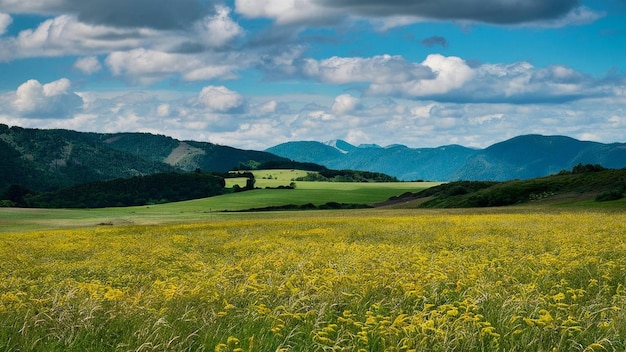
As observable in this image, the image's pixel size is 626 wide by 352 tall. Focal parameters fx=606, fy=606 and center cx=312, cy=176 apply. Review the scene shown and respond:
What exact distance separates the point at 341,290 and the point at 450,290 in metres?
2.61

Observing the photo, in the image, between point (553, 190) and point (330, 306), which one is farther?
point (553, 190)

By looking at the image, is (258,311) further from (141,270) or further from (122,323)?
(141,270)

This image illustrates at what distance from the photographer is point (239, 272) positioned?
56.4 ft

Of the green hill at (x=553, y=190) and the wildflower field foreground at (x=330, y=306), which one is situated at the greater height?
the green hill at (x=553, y=190)

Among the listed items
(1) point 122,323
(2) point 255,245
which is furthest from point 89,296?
(2) point 255,245

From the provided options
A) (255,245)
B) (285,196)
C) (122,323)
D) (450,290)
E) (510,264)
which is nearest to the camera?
(122,323)

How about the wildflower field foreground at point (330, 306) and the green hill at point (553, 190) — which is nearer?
the wildflower field foreground at point (330, 306)

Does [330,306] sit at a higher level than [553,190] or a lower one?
lower

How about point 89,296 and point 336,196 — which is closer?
point 89,296

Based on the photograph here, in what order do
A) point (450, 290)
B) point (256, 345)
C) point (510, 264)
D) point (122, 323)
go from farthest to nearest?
point (510, 264), point (450, 290), point (122, 323), point (256, 345)

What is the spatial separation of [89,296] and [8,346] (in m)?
3.49

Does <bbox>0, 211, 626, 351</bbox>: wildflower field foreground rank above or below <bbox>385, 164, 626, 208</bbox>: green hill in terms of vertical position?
below

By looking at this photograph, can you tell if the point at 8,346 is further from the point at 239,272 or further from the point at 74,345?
the point at 239,272

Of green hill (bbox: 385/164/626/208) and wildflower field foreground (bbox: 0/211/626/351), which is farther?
green hill (bbox: 385/164/626/208)
